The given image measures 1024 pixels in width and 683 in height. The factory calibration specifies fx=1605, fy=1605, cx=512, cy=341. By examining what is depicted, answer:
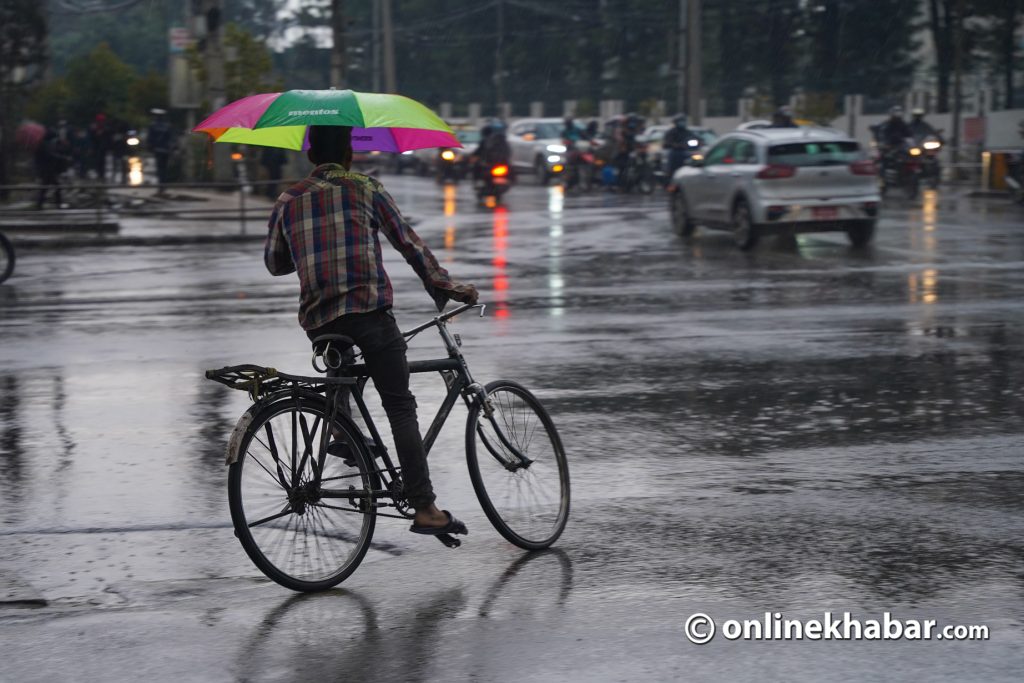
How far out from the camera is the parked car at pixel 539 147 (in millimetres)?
42875

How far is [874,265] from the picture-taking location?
19078mm

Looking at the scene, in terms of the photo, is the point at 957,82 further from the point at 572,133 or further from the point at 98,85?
the point at 98,85

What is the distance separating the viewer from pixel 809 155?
21516 millimetres

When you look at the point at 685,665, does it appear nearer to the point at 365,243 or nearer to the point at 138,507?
Result: the point at 365,243

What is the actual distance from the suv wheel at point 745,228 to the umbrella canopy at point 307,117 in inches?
601

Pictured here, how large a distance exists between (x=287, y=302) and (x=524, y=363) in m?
5.15

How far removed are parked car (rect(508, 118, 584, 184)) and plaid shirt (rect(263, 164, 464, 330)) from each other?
36420mm

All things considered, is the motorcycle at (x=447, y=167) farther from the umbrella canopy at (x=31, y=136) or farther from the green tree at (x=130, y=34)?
the green tree at (x=130, y=34)

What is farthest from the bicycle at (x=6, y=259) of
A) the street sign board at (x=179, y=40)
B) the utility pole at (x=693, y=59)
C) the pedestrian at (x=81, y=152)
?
the utility pole at (x=693, y=59)

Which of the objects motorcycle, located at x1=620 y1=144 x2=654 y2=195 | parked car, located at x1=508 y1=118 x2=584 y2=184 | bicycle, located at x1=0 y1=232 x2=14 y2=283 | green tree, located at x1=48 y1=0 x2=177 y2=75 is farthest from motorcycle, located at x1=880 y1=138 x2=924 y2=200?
green tree, located at x1=48 y1=0 x2=177 y2=75

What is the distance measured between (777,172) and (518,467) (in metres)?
15.5

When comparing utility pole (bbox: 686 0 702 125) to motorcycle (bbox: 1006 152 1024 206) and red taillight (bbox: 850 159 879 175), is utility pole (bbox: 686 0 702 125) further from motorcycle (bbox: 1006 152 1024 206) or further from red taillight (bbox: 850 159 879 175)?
red taillight (bbox: 850 159 879 175)

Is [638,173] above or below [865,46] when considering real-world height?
below

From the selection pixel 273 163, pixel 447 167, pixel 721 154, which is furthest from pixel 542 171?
pixel 721 154
